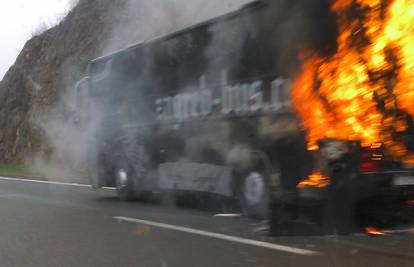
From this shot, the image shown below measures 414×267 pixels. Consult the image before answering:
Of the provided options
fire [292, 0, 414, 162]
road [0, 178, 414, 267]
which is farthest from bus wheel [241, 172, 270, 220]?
fire [292, 0, 414, 162]

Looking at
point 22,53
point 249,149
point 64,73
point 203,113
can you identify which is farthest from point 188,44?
point 22,53

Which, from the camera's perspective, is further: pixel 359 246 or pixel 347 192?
pixel 347 192

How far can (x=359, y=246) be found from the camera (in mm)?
6410

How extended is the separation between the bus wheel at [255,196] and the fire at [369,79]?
1.26 meters

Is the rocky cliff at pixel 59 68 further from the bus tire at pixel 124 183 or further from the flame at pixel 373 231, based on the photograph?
the flame at pixel 373 231

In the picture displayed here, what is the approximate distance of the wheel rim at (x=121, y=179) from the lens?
12073 millimetres

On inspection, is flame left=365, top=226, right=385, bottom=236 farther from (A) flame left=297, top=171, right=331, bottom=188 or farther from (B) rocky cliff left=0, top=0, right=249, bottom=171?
(B) rocky cliff left=0, top=0, right=249, bottom=171

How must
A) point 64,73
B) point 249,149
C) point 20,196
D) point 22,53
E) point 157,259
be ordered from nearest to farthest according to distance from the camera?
point 157,259, point 249,149, point 20,196, point 64,73, point 22,53

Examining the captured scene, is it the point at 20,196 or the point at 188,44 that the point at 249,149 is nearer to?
the point at 188,44

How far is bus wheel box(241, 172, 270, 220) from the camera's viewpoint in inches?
318

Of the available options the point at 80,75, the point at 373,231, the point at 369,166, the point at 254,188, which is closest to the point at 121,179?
the point at 254,188

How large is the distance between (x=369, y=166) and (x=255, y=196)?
196cm

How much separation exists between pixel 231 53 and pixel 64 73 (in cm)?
2224

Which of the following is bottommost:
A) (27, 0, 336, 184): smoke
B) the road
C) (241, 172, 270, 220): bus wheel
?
the road
